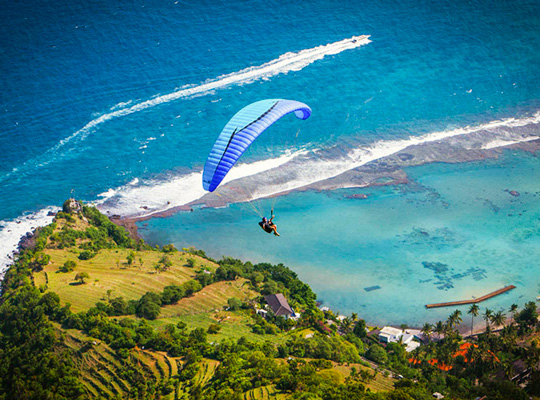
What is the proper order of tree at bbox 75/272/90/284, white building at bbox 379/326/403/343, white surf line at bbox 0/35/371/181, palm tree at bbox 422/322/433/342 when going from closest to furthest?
palm tree at bbox 422/322/433/342, white building at bbox 379/326/403/343, tree at bbox 75/272/90/284, white surf line at bbox 0/35/371/181

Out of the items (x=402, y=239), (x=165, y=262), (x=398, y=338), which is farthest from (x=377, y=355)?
(x=165, y=262)

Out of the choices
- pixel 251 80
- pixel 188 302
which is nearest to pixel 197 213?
pixel 188 302

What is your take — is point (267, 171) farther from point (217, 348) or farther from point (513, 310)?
point (513, 310)

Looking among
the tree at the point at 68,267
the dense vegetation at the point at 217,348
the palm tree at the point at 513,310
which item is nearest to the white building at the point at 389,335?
the dense vegetation at the point at 217,348

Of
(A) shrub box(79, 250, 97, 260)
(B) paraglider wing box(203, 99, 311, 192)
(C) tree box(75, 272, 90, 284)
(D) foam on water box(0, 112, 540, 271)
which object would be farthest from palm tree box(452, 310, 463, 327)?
(A) shrub box(79, 250, 97, 260)

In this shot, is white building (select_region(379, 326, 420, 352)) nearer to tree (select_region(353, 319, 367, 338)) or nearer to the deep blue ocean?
tree (select_region(353, 319, 367, 338))

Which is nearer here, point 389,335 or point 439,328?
point 439,328

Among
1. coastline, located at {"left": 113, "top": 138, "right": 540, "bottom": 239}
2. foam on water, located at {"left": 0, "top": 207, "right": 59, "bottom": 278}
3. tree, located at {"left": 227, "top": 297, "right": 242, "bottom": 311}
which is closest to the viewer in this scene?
tree, located at {"left": 227, "top": 297, "right": 242, "bottom": 311}
